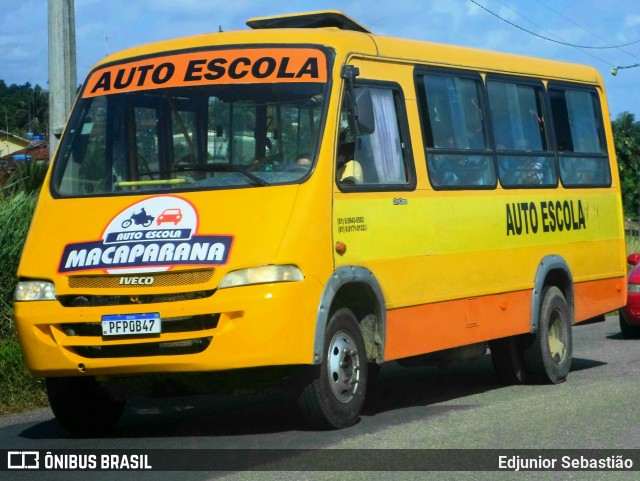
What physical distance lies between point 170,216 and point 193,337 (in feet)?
3.07

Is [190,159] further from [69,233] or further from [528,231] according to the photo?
[528,231]

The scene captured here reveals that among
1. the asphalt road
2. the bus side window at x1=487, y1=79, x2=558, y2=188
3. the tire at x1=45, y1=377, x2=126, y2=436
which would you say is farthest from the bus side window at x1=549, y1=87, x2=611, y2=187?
the tire at x1=45, y1=377, x2=126, y2=436

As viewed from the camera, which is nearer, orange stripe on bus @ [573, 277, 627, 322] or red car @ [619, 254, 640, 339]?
orange stripe on bus @ [573, 277, 627, 322]

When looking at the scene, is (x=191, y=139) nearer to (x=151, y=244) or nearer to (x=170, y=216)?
(x=170, y=216)

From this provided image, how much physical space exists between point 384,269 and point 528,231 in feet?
9.25

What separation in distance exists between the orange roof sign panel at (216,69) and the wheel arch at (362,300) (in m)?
1.44

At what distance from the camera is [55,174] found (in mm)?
10258

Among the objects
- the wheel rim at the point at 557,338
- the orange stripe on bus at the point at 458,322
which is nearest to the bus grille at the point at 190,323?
the orange stripe on bus at the point at 458,322

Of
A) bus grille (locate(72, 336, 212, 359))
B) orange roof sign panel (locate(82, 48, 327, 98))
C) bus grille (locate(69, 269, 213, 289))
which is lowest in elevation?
bus grille (locate(72, 336, 212, 359))

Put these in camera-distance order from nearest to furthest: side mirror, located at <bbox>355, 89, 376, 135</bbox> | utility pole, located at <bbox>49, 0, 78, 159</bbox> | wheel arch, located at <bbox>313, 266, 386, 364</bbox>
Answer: wheel arch, located at <bbox>313, 266, 386, 364</bbox>
side mirror, located at <bbox>355, 89, 376, 135</bbox>
utility pole, located at <bbox>49, 0, 78, 159</bbox>

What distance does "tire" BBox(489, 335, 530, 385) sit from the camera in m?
12.8

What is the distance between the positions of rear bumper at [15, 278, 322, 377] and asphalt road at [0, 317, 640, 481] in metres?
0.55

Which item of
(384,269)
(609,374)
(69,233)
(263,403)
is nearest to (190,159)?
(69,233)

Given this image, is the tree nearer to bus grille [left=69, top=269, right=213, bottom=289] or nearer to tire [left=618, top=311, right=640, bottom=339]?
tire [left=618, top=311, right=640, bottom=339]
